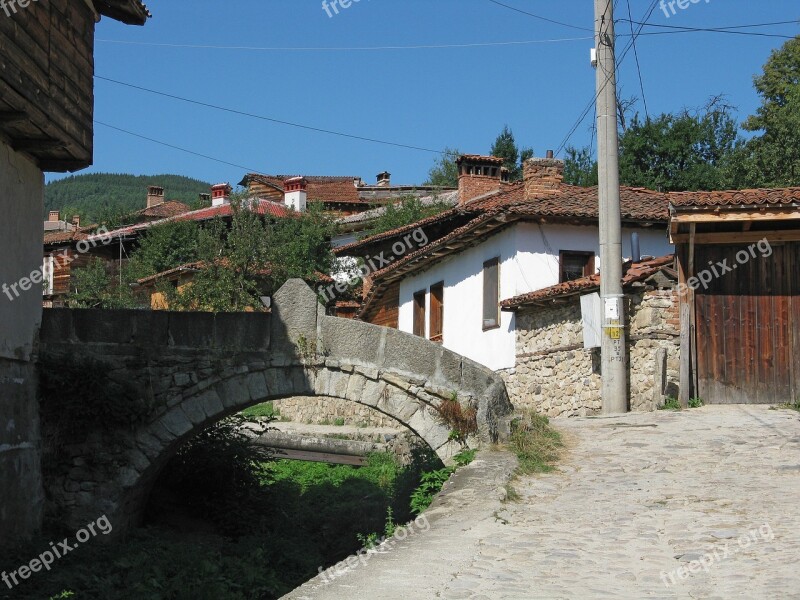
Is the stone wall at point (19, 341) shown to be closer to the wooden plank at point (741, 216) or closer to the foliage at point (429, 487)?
the foliage at point (429, 487)

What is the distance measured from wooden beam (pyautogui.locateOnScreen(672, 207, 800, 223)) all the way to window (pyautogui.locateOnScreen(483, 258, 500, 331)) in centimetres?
574

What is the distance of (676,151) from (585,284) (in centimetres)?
1920

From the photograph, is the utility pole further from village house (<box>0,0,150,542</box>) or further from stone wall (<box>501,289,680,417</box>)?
village house (<box>0,0,150,542</box>)

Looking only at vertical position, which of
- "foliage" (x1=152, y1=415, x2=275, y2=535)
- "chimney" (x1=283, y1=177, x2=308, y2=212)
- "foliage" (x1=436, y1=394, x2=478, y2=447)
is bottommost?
"foliage" (x1=152, y1=415, x2=275, y2=535)


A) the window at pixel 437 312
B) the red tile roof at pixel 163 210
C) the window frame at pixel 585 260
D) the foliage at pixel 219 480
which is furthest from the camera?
the red tile roof at pixel 163 210

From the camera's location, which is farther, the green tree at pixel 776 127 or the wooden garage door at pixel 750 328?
the green tree at pixel 776 127

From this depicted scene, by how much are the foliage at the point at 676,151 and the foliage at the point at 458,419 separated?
2194cm

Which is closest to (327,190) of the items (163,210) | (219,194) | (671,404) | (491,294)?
(219,194)

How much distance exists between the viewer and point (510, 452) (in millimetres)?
9781

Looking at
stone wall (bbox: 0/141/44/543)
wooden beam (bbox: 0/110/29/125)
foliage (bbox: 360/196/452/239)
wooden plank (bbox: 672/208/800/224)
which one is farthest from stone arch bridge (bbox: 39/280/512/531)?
foliage (bbox: 360/196/452/239)

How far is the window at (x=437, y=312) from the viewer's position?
827 inches

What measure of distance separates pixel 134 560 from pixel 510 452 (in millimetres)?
3930

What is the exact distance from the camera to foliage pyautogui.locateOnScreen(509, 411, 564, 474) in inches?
363

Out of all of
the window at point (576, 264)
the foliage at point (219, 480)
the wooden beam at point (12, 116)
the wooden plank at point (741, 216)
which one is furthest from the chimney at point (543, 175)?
the wooden beam at point (12, 116)
